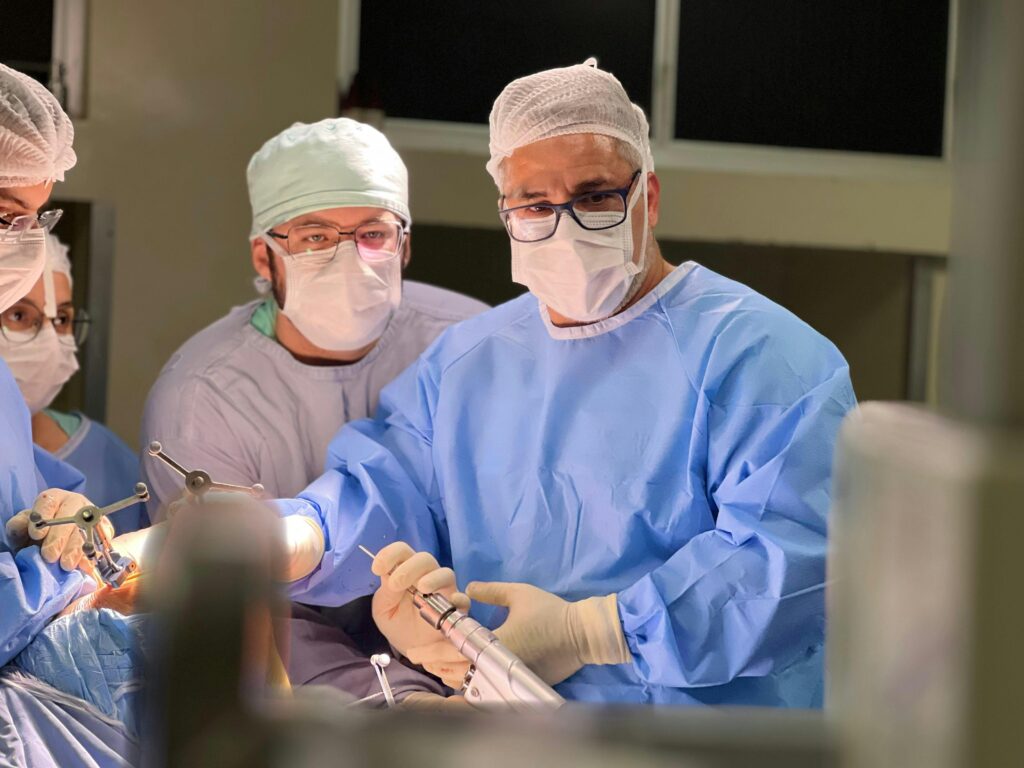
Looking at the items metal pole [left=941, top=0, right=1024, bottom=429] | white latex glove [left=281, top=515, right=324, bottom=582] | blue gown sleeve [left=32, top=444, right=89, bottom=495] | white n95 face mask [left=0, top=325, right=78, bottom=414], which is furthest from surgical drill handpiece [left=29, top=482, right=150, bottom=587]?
metal pole [left=941, top=0, right=1024, bottom=429]

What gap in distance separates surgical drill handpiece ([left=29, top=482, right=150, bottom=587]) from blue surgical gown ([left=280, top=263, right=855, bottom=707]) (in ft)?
0.83

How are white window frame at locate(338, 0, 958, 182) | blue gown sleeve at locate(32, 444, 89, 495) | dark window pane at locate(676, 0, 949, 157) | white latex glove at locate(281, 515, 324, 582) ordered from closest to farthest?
white latex glove at locate(281, 515, 324, 582), blue gown sleeve at locate(32, 444, 89, 495), white window frame at locate(338, 0, 958, 182), dark window pane at locate(676, 0, 949, 157)

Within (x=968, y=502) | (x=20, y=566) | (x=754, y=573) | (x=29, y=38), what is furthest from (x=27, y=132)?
(x=968, y=502)

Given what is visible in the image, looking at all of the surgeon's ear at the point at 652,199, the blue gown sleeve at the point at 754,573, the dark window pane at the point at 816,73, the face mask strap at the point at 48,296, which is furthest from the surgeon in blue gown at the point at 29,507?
the dark window pane at the point at 816,73

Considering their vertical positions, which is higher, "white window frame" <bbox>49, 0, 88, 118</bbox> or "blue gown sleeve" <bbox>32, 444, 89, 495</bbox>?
"white window frame" <bbox>49, 0, 88, 118</bbox>

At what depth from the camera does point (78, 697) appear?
1.56 meters

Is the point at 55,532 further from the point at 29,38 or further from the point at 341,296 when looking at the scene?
the point at 29,38

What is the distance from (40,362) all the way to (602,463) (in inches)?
45.6

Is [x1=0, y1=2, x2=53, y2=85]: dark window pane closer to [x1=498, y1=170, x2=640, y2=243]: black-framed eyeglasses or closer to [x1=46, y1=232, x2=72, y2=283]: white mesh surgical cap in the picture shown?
[x1=46, y1=232, x2=72, y2=283]: white mesh surgical cap

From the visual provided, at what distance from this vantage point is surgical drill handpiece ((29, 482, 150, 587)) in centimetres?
161

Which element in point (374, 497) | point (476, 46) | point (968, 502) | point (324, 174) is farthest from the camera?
point (476, 46)

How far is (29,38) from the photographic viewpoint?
2920 millimetres

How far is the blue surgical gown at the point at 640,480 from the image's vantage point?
Answer: 5.20 feet

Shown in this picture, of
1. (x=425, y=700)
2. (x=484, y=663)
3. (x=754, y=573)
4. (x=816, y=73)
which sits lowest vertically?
(x=425, y=700)
